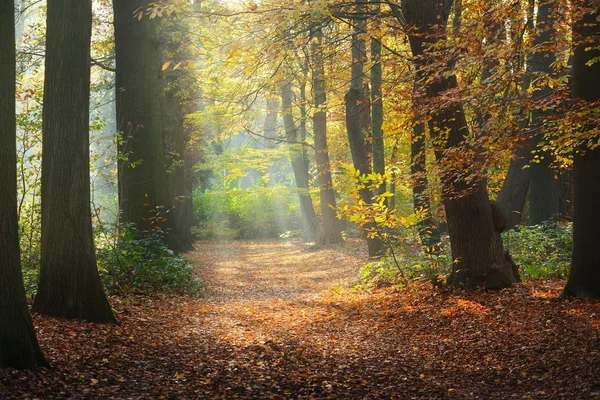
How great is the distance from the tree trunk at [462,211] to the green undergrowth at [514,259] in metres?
0.79

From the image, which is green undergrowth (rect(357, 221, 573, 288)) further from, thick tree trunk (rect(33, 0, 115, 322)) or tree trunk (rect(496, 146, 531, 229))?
thick tree trunk (rect(33, 0, 115, 322))

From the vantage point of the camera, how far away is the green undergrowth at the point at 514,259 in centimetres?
1033

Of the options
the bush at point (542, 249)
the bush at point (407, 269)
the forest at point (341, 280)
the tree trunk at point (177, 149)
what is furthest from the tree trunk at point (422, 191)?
the tree trunk at point (177, 149)

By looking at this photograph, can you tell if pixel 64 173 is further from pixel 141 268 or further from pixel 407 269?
pixel 407 269

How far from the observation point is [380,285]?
39.0 ft

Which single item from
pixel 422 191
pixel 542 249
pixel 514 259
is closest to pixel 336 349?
pixel 422 191

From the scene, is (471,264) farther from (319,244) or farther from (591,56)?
(319,244)

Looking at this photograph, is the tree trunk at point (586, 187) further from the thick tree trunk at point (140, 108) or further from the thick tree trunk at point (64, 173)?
the thick tree trunk at point (140, 108)

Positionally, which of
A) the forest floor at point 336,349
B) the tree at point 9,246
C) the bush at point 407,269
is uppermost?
the tree at point 9,246

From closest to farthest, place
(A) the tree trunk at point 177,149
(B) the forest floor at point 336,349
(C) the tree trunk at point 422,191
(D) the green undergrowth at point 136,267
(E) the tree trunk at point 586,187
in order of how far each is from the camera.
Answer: (B) the forest floor at point 336,349, (E) the tree trunk at point 586,187, (C) the tree trunk at point 422,191, (D) the green undergrowth at point 136,267, (A) the tree trunk at point 177,149

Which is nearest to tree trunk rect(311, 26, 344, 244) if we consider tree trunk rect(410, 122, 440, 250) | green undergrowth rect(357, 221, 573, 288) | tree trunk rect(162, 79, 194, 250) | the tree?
tree trunk rect(162, 79, 194, 250)

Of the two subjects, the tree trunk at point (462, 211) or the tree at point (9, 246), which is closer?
the tree at point (9, 246)

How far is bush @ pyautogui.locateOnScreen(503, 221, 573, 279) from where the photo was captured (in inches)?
406

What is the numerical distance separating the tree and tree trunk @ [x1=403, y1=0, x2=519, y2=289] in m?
5.66
